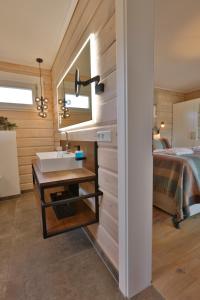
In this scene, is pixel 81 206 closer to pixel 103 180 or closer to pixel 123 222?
pixel 103 180

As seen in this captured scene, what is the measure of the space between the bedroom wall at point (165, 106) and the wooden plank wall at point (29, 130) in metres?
3.15

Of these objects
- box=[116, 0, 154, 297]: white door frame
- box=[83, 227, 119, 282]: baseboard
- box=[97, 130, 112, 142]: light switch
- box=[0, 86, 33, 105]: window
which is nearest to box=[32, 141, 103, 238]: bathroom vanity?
box=[97, 130, 112, 142]: light switch

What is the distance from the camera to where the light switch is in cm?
114

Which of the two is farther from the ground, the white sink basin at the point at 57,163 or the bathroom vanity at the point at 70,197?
the white sink basin at the point at 57,163

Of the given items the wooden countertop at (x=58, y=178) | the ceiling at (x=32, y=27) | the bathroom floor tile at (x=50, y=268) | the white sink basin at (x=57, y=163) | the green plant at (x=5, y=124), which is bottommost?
the bathroom floor tile at (x=50, y=268)

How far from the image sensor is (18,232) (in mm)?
1846

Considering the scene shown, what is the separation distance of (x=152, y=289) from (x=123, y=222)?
0.60 meters

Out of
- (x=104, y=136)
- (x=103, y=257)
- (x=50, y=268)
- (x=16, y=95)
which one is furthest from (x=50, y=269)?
(x=16, y=95)

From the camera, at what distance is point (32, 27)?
79.9 inches

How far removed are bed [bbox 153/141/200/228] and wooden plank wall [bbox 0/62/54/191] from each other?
2.31 meters

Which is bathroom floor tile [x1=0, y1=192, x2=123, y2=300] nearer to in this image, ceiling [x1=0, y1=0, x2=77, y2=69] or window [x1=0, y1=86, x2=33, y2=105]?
window [x1=0, y1=86, x2=33, y2=105]

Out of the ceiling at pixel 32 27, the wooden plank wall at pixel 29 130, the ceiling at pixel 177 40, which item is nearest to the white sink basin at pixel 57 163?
the ceiling at pixel 32 27

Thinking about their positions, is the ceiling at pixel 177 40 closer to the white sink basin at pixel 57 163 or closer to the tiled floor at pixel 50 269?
the white sink basin at pixel 57 163

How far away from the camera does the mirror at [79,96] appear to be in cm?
148
